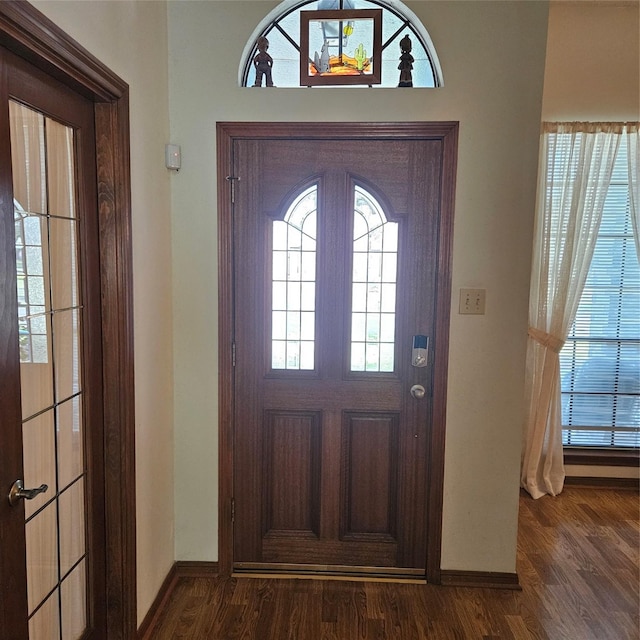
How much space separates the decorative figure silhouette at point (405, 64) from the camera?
230 centimetres

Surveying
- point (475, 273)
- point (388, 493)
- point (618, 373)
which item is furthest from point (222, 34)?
point (618, 373)

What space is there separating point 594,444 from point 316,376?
2.33 meters

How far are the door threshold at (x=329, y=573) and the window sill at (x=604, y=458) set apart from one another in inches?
64.8

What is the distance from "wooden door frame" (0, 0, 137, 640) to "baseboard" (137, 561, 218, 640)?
0.15 meters

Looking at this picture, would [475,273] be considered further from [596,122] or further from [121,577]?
[121,577]

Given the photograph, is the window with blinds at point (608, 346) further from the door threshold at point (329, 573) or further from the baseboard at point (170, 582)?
the baseboard at point (170, 582)

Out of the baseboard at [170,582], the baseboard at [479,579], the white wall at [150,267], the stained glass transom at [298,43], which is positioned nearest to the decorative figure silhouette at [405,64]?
the stained glass transom at [298,43]

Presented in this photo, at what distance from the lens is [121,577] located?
1879 millimetres

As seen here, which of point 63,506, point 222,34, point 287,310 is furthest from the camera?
point 287,310

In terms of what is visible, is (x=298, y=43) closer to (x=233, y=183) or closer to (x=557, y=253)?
(x=233, y=183)

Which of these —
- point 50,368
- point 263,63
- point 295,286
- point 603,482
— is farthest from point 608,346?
point 50,368

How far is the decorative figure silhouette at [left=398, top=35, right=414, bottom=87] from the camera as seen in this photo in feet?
7.54

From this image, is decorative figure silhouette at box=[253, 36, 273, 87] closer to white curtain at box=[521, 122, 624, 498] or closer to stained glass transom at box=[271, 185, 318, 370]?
stained glass transom at box=[271, 185, 318, 370]

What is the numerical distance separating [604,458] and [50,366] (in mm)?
3523
